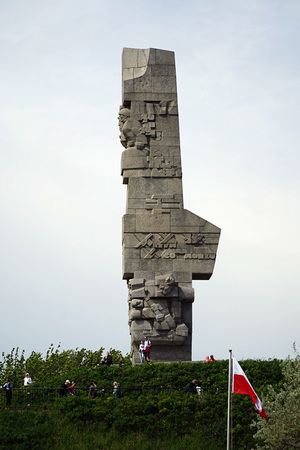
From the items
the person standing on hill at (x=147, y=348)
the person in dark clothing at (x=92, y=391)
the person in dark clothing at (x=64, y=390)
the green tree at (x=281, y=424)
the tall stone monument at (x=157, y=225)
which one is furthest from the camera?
the tall stone monument at (x=157, y=225)

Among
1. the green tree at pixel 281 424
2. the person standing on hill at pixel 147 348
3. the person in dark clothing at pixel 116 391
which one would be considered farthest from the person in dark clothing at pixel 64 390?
the green tree at pixel 281 424

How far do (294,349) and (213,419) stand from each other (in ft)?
11.2

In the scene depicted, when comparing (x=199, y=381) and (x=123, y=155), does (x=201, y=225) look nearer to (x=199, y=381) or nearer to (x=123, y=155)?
(x=123, y=155)

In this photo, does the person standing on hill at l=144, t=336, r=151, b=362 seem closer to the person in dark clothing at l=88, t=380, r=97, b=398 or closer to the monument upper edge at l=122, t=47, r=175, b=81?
the person in dark clothing at l=88, t=380, r=97, b=398

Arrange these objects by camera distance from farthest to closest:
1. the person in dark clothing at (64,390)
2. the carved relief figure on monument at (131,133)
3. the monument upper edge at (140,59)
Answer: the monument upper edge at (140,59) → the carved relief figure on monument at (131,133) → the person in dark clothing at (64,390)

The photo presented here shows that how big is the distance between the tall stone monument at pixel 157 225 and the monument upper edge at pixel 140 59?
0.04 m

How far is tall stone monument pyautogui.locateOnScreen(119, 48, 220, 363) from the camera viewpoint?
32.0 metres

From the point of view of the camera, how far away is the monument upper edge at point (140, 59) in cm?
3500

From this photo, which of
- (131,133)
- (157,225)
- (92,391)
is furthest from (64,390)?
(131,133)

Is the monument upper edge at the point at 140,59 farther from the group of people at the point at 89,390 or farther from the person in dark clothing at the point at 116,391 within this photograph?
the person in dark clothing at the point at 116,391

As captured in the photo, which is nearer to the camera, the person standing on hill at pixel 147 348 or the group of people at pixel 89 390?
the group of people at pixel 89 390

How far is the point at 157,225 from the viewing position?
108 ft

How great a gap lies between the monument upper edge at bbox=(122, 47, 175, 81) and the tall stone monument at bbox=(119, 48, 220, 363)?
0.04 metres

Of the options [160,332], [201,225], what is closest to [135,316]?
[160,332]
